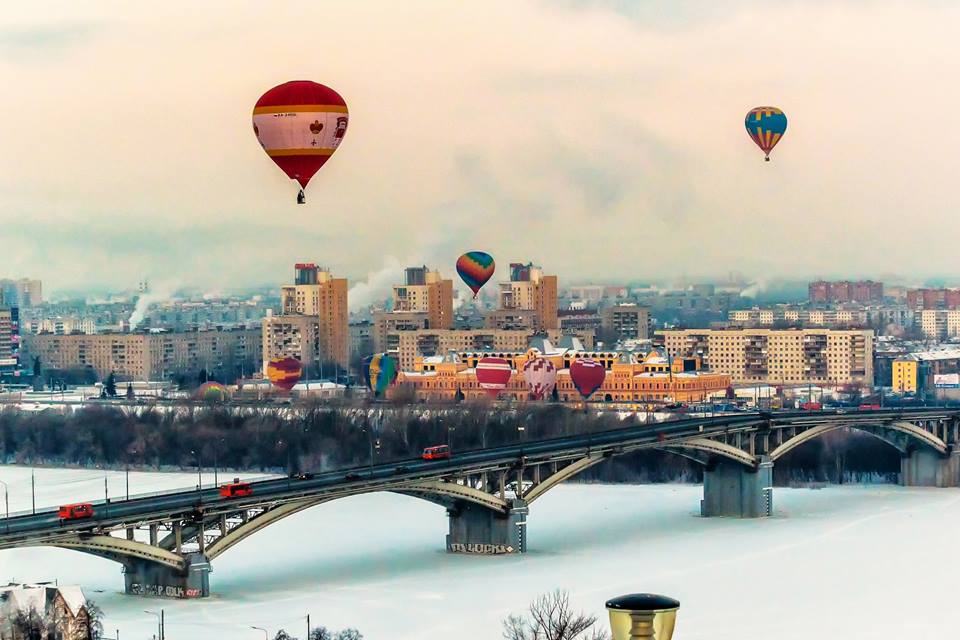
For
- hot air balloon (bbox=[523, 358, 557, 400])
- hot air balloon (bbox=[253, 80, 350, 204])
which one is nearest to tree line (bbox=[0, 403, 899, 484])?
hot air balloon (bbox=[523, 358, 557, 400])

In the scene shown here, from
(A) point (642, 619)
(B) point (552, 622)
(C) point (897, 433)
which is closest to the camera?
(A) point (642, 619)

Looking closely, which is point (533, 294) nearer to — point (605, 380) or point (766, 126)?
point (605, 380)

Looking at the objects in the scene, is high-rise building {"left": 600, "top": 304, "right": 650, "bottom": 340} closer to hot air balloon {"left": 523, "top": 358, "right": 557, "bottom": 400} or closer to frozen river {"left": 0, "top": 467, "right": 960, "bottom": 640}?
hot air balloon {"left": 523, "top": 358, "right": 557, "bottom": 400}

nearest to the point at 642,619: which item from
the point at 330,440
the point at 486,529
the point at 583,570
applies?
the point at 583,570

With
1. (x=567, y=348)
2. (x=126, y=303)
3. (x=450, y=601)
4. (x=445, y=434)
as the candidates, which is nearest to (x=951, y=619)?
(x=450, y=601)

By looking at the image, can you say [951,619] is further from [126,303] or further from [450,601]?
[126,303]

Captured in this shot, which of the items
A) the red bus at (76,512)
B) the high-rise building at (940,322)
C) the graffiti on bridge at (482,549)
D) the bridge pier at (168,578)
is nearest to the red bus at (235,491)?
the bridge pier at (168,578)

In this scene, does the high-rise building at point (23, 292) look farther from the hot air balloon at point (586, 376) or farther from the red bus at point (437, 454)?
the red bus at point (437, 454)
